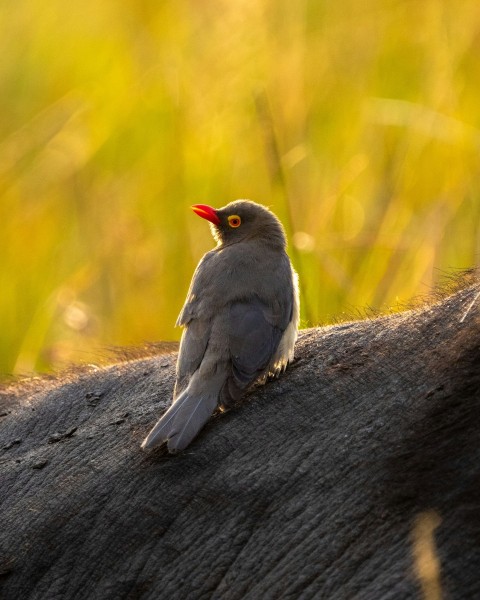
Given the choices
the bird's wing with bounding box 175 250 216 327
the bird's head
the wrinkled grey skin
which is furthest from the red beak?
the wrinkled grey skin

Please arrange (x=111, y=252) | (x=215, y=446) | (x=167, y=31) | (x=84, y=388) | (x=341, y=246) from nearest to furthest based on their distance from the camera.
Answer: (x=215, y=446) < (x=84, y=388) < (x=341, y=246) < (x=111, y=252) < (x=167, y=31)

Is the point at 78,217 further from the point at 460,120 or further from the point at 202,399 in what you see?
the point at 202,399

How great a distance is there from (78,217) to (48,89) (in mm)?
1031

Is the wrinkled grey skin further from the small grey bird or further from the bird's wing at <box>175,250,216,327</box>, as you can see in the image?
the bird's wing at <box>175,250,216,327</box>

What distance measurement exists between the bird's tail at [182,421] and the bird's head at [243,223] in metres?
1.19

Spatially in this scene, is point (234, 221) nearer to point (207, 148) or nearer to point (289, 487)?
point (289, 487)

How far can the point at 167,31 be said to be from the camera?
7.86 m

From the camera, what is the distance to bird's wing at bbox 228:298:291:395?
3572 mm

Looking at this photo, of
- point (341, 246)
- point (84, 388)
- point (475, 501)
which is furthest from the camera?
point (341, 246)

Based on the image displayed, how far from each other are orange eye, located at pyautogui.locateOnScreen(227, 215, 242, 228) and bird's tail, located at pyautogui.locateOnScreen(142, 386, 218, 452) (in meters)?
1.31

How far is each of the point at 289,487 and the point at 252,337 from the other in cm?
90

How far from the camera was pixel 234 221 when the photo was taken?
462cm

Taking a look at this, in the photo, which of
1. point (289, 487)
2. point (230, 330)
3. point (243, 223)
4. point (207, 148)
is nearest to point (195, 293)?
point (230, 330)

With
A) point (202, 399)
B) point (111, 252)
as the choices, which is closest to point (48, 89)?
point (111, 252)
